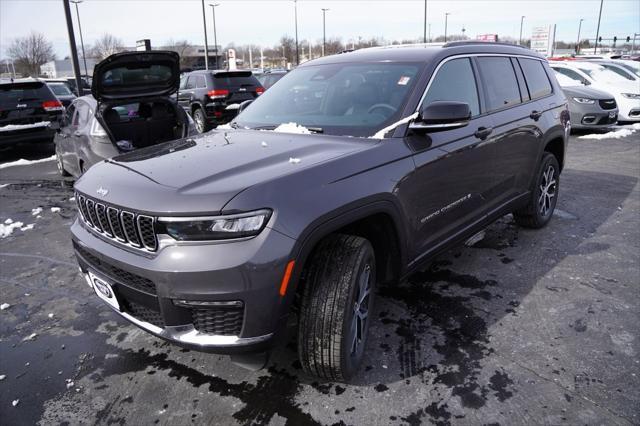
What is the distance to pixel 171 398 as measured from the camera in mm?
2613

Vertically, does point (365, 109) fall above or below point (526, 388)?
above

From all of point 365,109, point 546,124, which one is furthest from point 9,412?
point 546,124

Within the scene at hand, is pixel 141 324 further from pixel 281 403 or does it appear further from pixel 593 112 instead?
pixel 593 112

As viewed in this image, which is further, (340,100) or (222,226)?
(340,100)

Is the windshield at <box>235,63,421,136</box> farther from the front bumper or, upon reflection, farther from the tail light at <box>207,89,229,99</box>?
the tail light at <box>207,89,229,99</box>

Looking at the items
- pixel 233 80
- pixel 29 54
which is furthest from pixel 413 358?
pixel 29 54

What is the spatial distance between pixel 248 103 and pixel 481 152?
207cm

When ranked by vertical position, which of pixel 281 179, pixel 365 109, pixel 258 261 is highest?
pixel 365 109

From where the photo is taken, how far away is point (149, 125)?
22.9ft

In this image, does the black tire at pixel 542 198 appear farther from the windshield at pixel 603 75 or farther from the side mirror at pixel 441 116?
the windshield at pixel 603 75

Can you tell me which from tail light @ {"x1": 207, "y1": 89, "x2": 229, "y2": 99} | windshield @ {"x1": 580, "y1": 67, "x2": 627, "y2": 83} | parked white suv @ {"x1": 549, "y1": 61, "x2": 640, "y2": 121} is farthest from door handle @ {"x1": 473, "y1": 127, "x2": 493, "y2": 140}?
windshield @ {"x1": 580, "y1": 67, "x2": 627, "y2": 83}

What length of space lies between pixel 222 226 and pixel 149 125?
543 cm

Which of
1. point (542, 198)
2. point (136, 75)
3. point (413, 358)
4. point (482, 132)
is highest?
point (136, 75)

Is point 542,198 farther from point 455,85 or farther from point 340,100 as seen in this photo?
point 340,100
